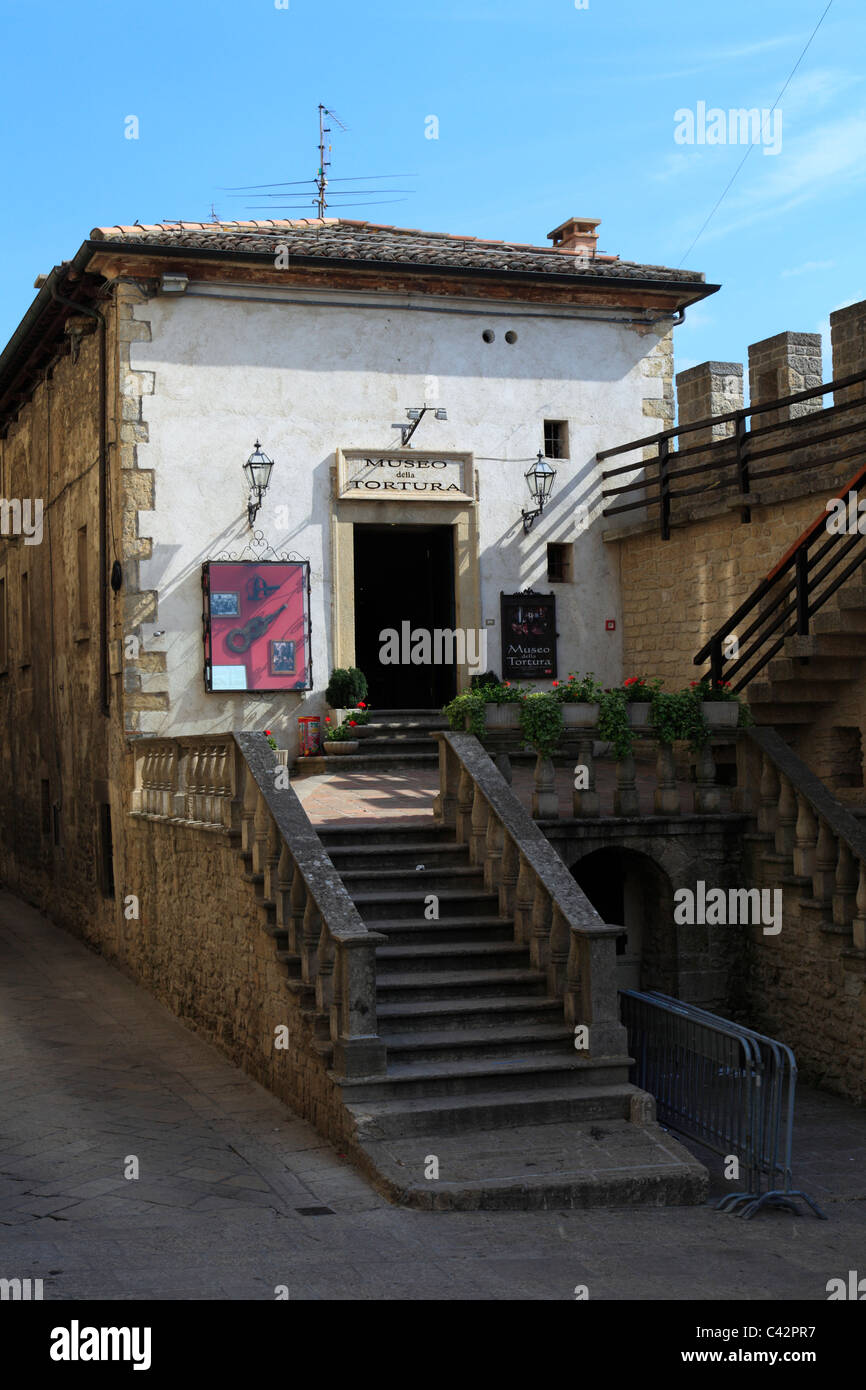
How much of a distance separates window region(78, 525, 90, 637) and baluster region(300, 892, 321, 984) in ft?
28.0

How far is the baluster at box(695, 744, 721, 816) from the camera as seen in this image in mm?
12117

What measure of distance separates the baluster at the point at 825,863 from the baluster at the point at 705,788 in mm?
1111

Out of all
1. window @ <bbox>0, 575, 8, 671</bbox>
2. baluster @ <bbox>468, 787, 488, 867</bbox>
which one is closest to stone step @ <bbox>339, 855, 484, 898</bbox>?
baluster @ <bbox>468, 787, 488, 867</bbox>

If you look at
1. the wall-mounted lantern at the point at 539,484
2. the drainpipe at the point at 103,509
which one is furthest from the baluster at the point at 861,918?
the drainpipe at the point at 103,509

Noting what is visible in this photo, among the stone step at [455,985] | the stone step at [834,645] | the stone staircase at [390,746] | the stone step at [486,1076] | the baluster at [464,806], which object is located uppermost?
the stone step at [834,645]

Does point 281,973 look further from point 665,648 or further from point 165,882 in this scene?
point 665,648

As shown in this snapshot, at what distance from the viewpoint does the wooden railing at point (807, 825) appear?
10.9 metres

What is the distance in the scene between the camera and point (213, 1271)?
21.4ft

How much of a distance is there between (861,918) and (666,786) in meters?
2.01

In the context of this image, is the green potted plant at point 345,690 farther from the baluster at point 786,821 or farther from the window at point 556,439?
the baluster at point 786,821

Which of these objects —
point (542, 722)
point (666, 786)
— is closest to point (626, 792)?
point (666, 786)

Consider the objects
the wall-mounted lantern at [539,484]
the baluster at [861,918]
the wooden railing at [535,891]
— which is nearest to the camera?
the wooden railing at [535,891]

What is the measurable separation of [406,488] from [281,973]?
300 inches

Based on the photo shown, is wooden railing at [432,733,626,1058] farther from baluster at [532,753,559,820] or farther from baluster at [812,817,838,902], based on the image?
baluster at [812,817,838,902]
